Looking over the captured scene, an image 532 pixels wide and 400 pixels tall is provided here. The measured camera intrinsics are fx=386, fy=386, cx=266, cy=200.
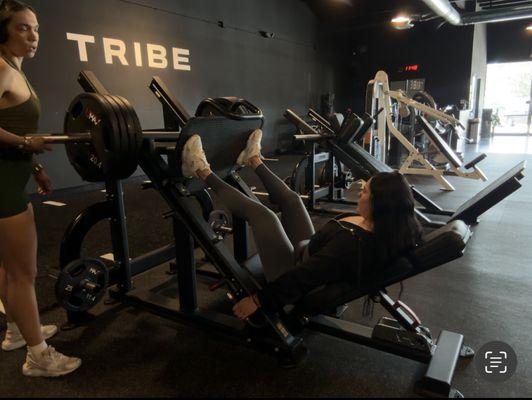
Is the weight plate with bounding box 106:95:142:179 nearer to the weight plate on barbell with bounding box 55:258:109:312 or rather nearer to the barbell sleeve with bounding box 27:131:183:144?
the barbell sleeve with bounding box 27:131:183:144

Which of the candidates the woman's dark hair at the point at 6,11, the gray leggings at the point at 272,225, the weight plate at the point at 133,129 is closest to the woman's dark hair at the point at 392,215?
the gray leggings at the point at 272,225

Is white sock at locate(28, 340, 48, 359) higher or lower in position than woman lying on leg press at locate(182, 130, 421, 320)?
lower

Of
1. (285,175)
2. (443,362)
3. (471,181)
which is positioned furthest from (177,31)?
(443,362)

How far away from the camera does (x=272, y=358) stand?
65.0 inches

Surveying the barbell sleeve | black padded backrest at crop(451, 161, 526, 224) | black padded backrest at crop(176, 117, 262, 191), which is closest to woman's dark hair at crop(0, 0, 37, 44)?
the barbell sleeve

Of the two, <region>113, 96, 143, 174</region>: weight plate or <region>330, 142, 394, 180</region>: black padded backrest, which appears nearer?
<region>113, 96, 143, 174</region>: weight plate

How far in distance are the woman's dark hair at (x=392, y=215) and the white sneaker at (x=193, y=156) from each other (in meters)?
0.76

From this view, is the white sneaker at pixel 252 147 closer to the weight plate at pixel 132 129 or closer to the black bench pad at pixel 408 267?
the weight plate at pixel 132 129

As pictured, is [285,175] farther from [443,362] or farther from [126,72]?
[443,362]

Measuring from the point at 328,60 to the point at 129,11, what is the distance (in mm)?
6180

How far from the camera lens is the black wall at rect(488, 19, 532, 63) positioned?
33.8ft

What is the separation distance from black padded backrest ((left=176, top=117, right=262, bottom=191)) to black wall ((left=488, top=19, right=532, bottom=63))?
37.4 ft

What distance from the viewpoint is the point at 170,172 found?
5.81 feet

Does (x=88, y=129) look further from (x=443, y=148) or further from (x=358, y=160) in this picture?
(x=443, y=148)
